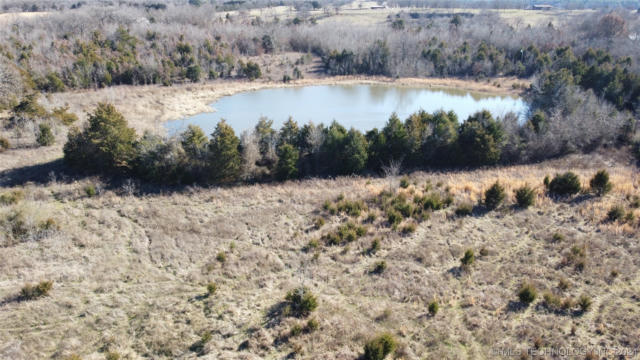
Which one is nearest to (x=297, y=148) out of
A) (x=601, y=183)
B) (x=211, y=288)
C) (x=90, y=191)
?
(x=90, y=191)

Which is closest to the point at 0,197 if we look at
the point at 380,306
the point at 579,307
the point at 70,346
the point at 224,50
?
the point at 70,346

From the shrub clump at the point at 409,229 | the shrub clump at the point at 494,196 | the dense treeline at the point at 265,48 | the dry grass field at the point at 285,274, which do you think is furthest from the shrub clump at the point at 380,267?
the dense treeline at the point at 265,48

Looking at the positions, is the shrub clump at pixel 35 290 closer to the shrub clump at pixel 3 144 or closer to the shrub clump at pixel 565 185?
the shrub clump at pixel 3 144

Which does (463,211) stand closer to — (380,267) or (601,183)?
(380,267)

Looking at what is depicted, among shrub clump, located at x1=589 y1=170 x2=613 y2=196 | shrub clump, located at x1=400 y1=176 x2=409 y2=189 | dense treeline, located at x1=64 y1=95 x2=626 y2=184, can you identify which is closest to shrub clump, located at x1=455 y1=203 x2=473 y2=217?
shrub clump, located at x1=400 y1=176 x2=409 y2=189

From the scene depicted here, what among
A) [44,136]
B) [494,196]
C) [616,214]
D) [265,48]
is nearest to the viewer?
[616,214]

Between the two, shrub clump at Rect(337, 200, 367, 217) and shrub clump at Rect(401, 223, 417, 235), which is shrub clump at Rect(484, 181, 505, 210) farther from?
shrub clump at Rect(337, 200, 367, 217)
